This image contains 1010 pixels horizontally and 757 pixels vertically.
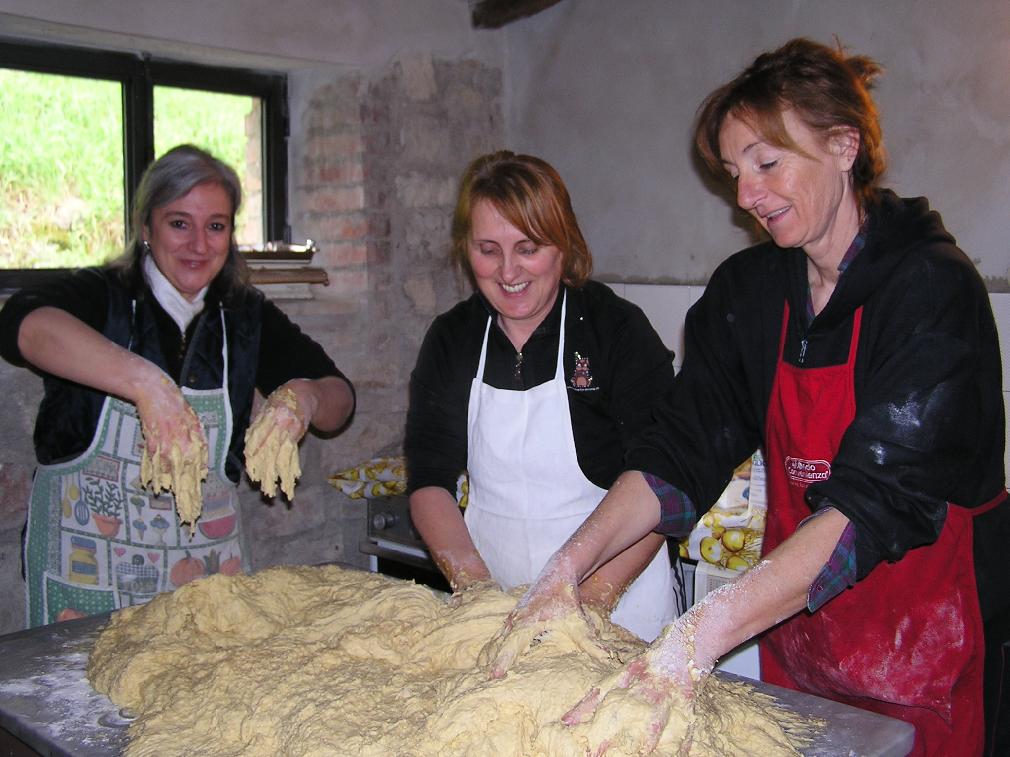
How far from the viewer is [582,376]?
7.13ft

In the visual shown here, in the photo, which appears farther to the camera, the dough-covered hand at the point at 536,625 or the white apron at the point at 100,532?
A: the white apron at the point at 100,532

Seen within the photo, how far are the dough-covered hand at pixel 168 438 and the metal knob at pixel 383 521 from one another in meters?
1.29

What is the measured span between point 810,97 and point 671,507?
0.75 meters

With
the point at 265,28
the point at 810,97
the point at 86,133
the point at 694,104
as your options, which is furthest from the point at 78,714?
the point at 694,104

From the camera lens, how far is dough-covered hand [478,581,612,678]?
1463 mm

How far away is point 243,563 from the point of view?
262 cm

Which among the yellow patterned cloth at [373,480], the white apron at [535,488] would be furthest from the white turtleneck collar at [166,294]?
the yellow patterned cloth at [373,480]

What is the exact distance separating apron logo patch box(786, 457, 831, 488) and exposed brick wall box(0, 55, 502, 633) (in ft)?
6.86

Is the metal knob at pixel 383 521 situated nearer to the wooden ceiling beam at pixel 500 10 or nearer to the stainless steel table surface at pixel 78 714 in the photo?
the stainless steel table surface at pixel 78 714

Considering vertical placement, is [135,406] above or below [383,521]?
above

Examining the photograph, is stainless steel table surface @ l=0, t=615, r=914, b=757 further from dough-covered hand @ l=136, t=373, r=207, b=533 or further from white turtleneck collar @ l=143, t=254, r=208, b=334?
white turtleneck collar @ l=143, t=254, r=208, b=334

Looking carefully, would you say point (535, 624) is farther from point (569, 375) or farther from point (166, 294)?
point (166, 294)

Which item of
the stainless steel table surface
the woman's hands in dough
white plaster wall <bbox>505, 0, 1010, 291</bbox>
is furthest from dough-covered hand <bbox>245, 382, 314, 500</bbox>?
white plaster wall <bbox>505, 0, 1010, 291</bbox>

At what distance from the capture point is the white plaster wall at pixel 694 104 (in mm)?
2639
